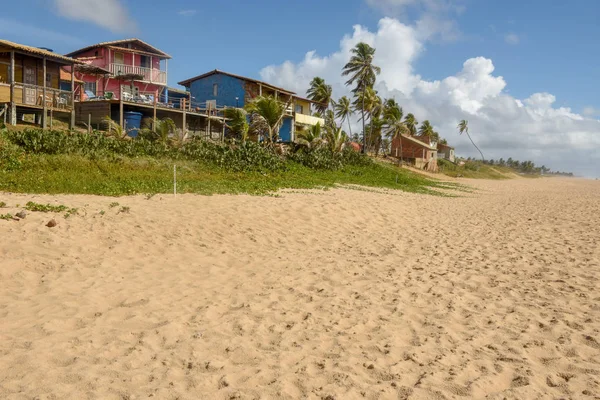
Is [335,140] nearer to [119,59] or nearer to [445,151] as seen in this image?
[119,59]

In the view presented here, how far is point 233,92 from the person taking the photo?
41938 mm

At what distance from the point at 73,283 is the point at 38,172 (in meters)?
7.80

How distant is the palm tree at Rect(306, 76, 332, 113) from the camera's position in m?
55.6

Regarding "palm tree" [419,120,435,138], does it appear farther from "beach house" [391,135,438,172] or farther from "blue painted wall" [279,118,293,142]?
"blue painted wall" [279,118,293,142]

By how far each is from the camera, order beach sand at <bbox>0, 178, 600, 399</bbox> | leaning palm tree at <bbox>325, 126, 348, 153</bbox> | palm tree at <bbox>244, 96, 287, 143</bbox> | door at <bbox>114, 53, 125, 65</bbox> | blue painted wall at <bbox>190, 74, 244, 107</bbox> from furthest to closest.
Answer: blue painted wall at <bbox>190, 74, 244, 107</bbox> → door at <bbox>114, 53, 125, 65</bbox> → leaning palm tree at <bbox>325, 126, 348, 153</bbox> → palm tree at <bbox>244, 96, 287, 143</bbox> → beach sand at <bbox>0, 178, 600, 399</bbox>

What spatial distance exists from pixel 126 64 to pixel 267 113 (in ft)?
71.4

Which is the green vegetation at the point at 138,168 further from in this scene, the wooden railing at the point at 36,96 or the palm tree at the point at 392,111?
the palm tree at the point at 392,111

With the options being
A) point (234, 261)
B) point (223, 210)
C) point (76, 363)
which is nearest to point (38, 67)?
point (223, 210)

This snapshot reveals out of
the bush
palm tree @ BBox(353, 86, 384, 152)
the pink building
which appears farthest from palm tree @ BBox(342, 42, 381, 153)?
the bush

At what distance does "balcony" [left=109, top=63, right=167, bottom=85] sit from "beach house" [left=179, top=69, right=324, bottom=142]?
3.78 metres

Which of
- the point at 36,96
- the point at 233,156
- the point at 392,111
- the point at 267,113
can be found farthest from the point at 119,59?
the point at 392,111

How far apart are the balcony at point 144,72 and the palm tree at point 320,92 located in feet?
68.8

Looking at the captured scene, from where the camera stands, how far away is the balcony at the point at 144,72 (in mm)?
38031

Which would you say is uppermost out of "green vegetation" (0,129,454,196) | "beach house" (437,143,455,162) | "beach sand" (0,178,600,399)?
"beach house" (437,143,455,162)
